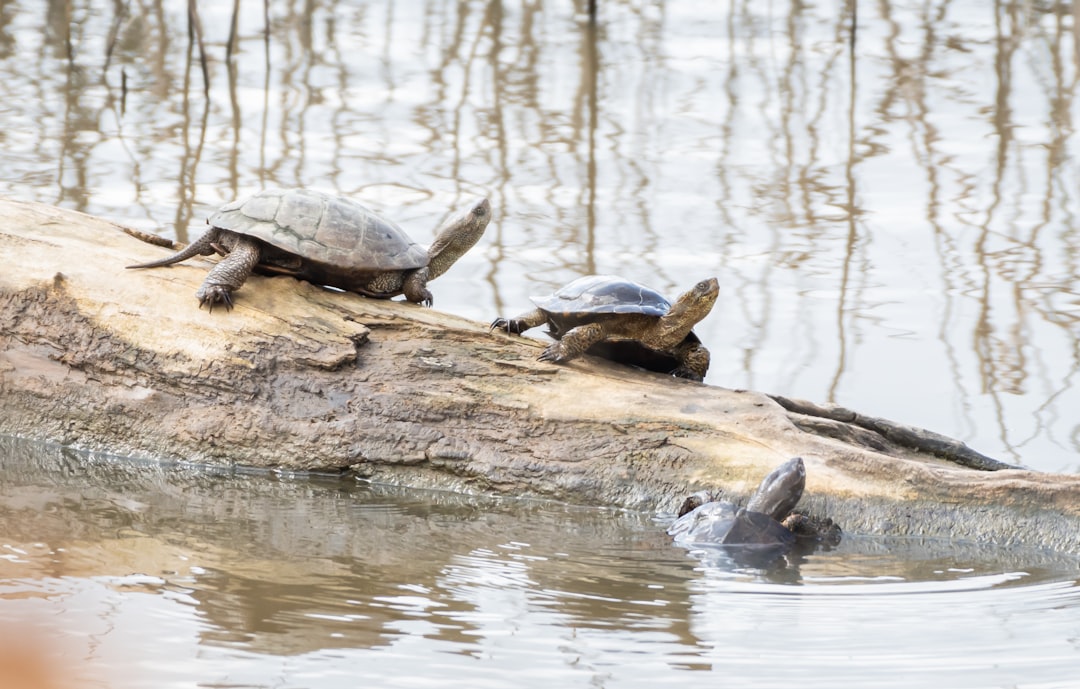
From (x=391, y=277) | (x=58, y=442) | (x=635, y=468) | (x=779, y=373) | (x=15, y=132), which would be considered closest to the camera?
(x=635, y=468)

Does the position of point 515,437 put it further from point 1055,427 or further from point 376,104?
point 376,104

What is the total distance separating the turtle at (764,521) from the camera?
4.11 metres

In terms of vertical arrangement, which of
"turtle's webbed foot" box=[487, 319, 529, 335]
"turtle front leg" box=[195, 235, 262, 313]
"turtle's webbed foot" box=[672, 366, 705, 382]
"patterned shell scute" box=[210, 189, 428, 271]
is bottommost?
"turtle's webbed foot" box=[672, 366, 705, 382]

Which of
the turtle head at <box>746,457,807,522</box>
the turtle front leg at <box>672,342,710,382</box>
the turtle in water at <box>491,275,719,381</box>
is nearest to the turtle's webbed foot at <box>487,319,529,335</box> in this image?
the turtle in water at <box>491,275,719,381</box>

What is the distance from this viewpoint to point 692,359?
5105 mm

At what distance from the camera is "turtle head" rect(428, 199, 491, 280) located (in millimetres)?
5492

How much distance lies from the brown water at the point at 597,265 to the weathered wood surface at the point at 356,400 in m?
0.15

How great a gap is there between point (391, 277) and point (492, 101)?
6130 millimetres

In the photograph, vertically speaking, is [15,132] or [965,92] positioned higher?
[965,92]

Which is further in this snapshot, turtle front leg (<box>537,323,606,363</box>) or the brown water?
turtle front leg (<box>537,323,606,363</box>)

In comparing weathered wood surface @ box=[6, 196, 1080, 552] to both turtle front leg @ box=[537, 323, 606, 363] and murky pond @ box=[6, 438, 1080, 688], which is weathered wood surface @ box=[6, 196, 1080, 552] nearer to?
turtle front leg @ box=[537, 323, 606, 363]

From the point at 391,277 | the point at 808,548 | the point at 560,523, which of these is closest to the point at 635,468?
the point at 560,523

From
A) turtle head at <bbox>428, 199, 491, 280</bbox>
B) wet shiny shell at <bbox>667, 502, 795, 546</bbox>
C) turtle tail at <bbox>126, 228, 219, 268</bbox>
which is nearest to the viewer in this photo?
wet shiny shell at <bbox>667, 502, 795, 546</bbox>

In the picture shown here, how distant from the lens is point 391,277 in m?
5.26
